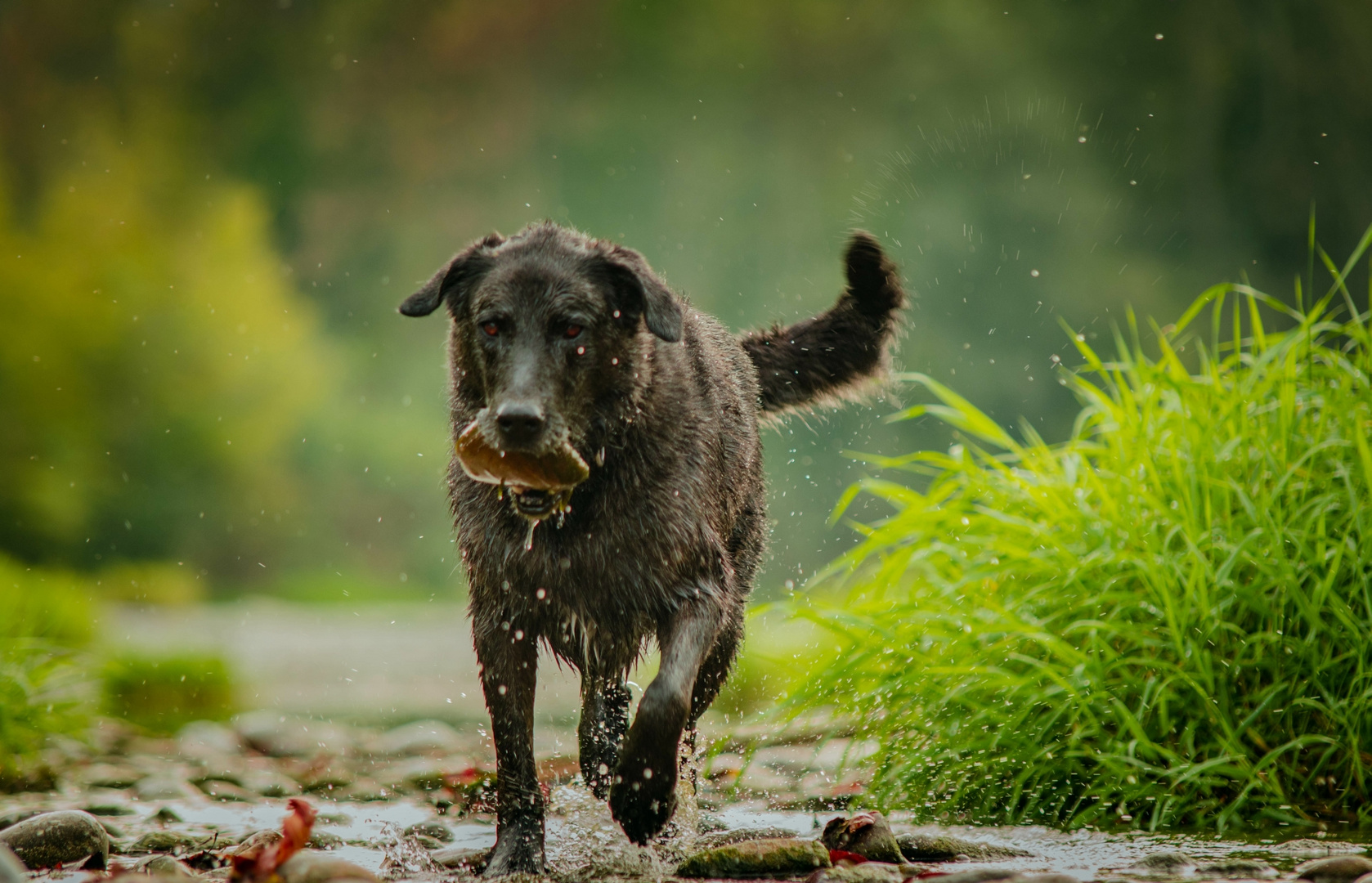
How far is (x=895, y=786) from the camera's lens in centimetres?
388

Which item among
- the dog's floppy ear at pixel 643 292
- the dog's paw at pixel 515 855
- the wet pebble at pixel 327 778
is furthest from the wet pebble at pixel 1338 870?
the wet pebble at pixel 327 778

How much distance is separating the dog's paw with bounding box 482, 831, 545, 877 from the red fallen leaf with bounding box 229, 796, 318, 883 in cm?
99

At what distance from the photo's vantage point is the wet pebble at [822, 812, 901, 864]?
128 inches

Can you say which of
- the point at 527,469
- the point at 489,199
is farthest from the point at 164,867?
the point at 489,199

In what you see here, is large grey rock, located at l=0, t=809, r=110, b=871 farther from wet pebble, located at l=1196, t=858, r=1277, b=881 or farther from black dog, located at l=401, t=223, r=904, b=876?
wet pebble, located at l=1196, t=858, r=1277, b=881

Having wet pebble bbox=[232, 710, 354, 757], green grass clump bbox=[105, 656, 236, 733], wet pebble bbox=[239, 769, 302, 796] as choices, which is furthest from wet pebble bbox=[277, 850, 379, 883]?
green grass clump bbox=[105, 656, 236, 733]

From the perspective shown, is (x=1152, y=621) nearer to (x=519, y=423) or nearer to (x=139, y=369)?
(x=519, y=423)

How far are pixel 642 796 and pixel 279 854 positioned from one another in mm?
1061

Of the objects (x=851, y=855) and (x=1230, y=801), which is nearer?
(x=851, y=855)

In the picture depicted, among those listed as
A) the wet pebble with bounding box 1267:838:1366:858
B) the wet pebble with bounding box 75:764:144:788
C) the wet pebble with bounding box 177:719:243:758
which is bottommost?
the wet pebble with bounding box 1267:838:1366:858

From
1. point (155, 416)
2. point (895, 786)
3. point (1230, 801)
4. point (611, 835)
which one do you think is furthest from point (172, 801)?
point (155, 416)

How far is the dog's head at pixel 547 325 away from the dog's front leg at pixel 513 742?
0.73 meters

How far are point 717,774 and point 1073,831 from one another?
2.11 m

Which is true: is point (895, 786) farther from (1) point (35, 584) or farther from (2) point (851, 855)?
(1) point (35, 584)
